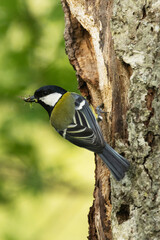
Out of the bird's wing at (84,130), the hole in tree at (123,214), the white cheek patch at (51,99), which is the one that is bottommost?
the hole in tree at (123,214)

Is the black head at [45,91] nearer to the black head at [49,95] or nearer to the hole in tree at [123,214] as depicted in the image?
the black head at [49,95]

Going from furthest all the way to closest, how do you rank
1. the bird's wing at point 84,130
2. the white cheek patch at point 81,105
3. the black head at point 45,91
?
the black head at point 45,91 → the white cheek patch at point 81,105 → the bird's wing at point 84,130

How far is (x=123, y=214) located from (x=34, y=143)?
2.06 m

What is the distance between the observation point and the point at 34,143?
4.46m

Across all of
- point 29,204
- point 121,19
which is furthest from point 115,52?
point 29,204

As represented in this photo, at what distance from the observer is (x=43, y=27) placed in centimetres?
438

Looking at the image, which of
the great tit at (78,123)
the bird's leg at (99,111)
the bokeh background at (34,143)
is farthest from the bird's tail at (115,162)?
the bokeh background at (34,143)

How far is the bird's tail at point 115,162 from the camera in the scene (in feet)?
8.15

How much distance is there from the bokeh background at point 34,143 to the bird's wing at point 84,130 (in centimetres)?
91

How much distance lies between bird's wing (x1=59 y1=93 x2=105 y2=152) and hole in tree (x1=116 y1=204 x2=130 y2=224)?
1.44ft

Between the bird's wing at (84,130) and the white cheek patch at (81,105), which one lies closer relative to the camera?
the bird's wing at (84,130)

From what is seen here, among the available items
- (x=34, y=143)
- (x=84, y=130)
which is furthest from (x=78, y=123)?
(x=34, y=143)

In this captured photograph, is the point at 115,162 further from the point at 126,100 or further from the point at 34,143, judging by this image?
the point at 34,143

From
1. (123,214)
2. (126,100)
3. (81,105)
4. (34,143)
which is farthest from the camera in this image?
(34,143)
